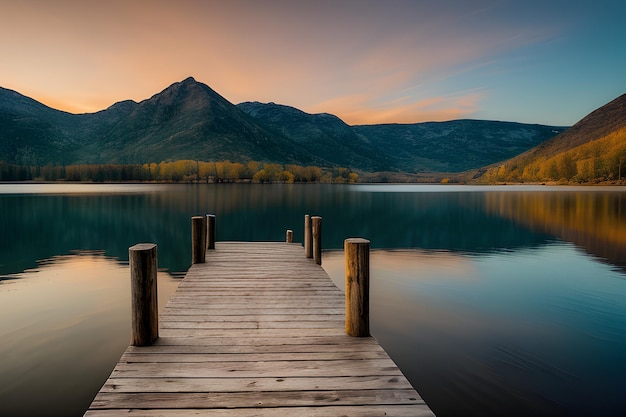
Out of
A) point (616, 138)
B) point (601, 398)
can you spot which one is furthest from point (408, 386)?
point (616, 138)

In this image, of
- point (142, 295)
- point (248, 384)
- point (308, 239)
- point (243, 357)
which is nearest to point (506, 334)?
point (308, 239)

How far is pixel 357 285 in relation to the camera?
5484 millimetres

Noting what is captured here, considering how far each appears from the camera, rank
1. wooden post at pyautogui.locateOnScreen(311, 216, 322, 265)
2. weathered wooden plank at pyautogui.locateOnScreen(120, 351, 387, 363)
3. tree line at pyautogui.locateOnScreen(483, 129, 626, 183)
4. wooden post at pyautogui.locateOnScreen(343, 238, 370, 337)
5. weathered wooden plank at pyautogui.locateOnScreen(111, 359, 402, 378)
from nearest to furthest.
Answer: weathered wooden plank at pyautogui.locateOnScreen(111, 359, 402, 378) < weathered wooden plank at pyautogui.locateOnScreen(120, 351, 387, 363) < wooden post at pyautogui.locateOnScreen(343, 238, 370, 337) < wooden post at pyautogui.locateOnScreen(311, 216, 322, 265) < tree line at pyautogui.locateOnScreen(483, 129, 626, 183)

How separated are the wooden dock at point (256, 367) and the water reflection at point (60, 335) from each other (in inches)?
80.9

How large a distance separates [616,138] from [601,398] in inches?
8164

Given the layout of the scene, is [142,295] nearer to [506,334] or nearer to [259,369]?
[259,369]

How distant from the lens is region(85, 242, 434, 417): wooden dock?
12.4 ft

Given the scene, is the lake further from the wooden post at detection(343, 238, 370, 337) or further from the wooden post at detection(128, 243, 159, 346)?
the wooden post at detection(128, 243, 159, 346)

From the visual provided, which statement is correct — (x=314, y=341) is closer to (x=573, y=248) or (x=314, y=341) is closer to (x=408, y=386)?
(x=408, y=386)

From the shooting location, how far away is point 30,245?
2245 centimetres

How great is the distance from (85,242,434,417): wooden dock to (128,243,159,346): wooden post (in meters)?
0.17

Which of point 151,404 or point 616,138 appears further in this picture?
point 616,138

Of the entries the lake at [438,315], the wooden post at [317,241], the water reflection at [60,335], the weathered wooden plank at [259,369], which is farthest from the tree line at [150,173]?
the weathered wooden plank at [259,369]

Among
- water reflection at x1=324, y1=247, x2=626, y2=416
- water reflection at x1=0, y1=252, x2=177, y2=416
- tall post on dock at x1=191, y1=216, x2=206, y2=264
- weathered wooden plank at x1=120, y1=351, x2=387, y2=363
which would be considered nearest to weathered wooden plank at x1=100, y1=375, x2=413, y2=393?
weathered wooden plank at x1=120, y1=351, x2=387, y2=363
